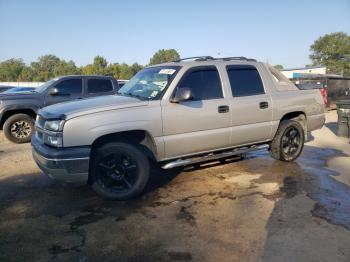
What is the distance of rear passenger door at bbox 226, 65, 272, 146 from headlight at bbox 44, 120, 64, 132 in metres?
2.58

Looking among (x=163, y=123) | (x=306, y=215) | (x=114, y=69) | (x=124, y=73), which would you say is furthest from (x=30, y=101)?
(x=124, y=73)

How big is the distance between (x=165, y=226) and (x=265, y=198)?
1602 mm

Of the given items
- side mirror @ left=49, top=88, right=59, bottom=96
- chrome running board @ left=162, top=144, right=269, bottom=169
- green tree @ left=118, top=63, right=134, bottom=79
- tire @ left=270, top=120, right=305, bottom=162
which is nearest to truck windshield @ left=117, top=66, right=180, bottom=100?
chrome running board @ left=162, top=144, right=269, bottom=169

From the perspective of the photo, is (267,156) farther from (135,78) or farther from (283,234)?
(283,234)

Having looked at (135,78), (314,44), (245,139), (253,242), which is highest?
(314,44)

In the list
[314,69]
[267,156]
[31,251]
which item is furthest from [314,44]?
[31,251]

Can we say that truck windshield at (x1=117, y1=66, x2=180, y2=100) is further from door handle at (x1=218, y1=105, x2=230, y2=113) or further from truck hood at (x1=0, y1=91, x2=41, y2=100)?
truck hood at (x1=0, y1=91, x2=41, y2=100)

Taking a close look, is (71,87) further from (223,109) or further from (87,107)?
(223,109)

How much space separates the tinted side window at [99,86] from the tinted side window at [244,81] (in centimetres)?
539

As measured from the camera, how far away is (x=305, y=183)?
540 centimetres

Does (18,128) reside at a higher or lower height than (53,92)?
lower

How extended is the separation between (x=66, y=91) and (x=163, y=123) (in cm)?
577

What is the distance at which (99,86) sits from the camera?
33.2 feet

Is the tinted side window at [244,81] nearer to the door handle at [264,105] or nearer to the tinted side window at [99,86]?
the door handle at [264,105]
